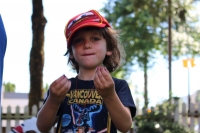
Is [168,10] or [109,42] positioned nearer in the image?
[109,42]

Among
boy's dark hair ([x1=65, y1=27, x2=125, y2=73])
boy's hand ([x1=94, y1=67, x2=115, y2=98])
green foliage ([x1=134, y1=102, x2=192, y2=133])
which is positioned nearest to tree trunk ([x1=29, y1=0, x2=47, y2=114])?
green foliage ([x1=134, y1=102, x2=192, y2=133])

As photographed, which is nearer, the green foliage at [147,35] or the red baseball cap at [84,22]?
the red baseball cap at [84,22]

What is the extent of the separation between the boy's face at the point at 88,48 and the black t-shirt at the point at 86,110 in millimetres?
107

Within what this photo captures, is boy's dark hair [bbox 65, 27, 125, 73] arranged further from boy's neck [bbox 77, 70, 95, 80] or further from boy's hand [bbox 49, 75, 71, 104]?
boy's hand [bbox 49, 75, 71, 104]

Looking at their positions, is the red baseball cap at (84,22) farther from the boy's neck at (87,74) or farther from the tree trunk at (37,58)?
the tree trunk at (37,58)

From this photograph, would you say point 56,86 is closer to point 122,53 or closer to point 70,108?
point 70,108

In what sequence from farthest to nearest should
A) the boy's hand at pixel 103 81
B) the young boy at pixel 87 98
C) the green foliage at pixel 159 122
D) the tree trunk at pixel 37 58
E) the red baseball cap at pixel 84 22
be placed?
1. the tree trunk at pixel 37 58
2. the green foliage at pixel 159 122
3. the red baseball cap at pixel 84 22
4. the young boy at pixel 87 98
5. the boy's hand at pixel 103 81

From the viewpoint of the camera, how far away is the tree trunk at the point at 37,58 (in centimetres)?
771

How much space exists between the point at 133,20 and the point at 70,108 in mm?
19399

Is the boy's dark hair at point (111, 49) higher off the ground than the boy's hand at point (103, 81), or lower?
higher

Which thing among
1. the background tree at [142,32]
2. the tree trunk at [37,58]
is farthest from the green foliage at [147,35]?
the tree trunk at [37,58]

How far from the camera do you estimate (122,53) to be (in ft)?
6.77

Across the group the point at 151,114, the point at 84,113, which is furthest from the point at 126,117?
the point at 151,114

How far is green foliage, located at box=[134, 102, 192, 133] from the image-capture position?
6.48 metres
